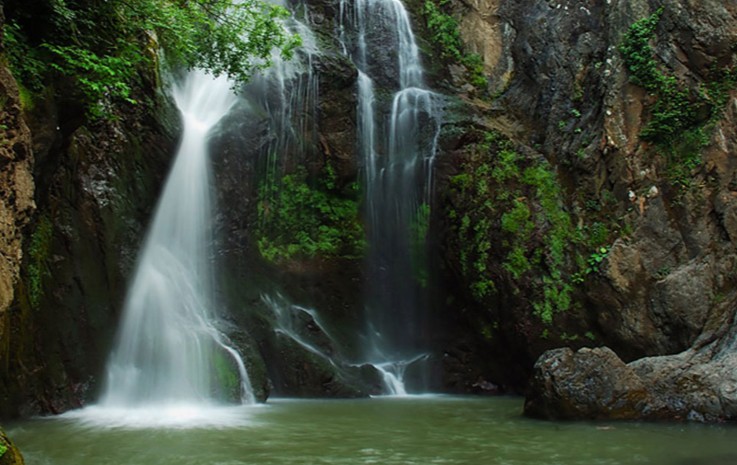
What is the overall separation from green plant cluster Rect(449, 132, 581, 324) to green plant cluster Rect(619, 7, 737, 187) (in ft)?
7.60

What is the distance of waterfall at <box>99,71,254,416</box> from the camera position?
33.8 feet

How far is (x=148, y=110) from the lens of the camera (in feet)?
40.5

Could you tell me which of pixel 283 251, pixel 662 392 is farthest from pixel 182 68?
pixel 662 392

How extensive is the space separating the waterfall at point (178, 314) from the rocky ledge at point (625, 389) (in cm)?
492

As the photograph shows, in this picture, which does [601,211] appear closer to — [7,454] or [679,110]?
[679,110]

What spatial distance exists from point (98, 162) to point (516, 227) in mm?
8281

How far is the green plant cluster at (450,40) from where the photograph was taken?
18828 millimetres

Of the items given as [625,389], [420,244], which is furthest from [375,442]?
[420,244]

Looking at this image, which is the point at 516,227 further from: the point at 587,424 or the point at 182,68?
the point at 182,68

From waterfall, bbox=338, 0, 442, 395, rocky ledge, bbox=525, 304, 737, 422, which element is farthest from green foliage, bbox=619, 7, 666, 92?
rocky ledge, bbox=525, 304, 737, 422

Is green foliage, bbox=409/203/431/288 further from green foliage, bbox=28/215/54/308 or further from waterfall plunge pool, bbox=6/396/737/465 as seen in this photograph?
green foliage, bbox=28/215/54/308

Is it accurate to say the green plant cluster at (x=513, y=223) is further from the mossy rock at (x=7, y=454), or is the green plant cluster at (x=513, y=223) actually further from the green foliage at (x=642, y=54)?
the mossy rock at (x=7, y=454)

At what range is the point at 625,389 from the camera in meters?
9.29

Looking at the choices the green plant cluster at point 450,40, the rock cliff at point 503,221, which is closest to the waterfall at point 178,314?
the rock cliff at point 503,221
